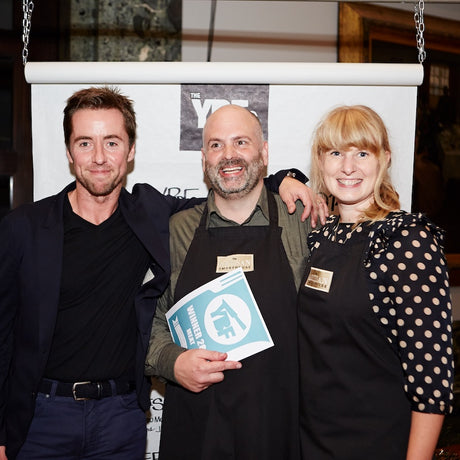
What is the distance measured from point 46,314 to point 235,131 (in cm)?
94

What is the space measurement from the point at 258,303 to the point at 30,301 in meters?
0.78

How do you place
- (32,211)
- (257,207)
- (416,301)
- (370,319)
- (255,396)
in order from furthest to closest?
(257,207) → (32,211) → (255,396) → (370,319) → (416,301)

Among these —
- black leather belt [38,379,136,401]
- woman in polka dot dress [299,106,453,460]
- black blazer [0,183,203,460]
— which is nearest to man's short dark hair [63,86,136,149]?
black blazer [0,183,203,460]

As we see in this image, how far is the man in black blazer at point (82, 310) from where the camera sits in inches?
69.7

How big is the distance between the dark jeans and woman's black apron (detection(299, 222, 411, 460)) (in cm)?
69

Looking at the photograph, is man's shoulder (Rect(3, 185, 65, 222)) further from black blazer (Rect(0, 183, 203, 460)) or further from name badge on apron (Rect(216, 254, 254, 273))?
name badge on apron (Rect(216, 254, 254, 273))

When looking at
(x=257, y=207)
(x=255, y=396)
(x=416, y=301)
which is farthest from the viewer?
(x=257, y=207)

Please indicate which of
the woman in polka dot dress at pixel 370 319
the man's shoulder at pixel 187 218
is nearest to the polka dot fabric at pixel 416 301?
the woman in polka dot dress at pixel 370 319

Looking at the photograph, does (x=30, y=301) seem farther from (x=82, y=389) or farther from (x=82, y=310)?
(x=82, y=389)

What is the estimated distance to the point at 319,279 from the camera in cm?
160

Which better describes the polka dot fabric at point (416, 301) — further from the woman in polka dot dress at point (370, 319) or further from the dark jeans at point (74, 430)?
the dark jeans at point (74, 430)

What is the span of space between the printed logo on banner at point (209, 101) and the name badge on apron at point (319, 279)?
3.00 ft

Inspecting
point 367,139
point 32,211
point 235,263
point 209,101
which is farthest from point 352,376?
point 209,101

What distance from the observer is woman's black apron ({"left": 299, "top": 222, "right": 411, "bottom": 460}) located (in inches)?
58.5
